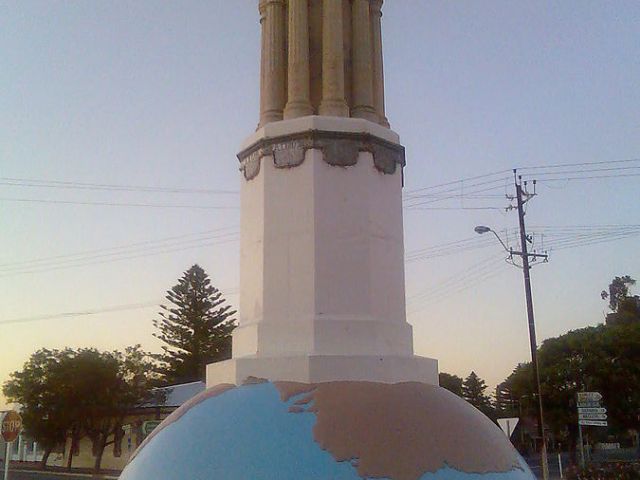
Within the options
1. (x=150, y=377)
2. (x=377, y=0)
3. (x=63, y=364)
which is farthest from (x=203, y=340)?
(x=377, y=0)

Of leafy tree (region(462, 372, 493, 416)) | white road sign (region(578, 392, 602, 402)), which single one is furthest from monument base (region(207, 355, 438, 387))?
leafy tree (region(462, 372, 493, 416))

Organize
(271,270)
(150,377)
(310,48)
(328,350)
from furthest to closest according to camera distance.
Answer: (150,377) < (310,48) < (271,270) < (328,350)

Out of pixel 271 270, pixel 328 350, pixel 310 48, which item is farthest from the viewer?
pixel 310 48

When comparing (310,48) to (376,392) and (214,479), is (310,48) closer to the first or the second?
(376,392)

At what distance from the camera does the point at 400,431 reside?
5.68m

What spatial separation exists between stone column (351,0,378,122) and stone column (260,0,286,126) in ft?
2.74

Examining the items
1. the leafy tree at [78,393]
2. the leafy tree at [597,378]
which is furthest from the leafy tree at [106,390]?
the leafy tree at [597,378]

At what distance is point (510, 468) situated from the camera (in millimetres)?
6023

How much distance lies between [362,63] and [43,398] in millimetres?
46743

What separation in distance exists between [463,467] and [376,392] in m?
0.96

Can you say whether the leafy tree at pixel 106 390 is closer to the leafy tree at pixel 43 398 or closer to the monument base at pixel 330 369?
the leafy tree at pixel 43 398

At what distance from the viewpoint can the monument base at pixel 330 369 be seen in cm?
652

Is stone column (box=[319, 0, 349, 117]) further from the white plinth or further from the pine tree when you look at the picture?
the pine tree

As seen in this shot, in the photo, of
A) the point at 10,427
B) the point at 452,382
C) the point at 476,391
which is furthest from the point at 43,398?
the point at 476,391
